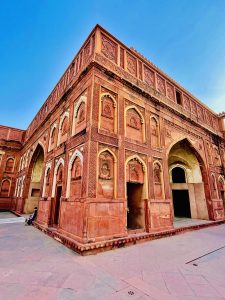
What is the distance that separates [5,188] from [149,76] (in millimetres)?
18725

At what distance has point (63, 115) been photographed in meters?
9.50

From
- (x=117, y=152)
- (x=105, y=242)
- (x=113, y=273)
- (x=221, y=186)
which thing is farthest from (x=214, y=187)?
(x=113, y=273)

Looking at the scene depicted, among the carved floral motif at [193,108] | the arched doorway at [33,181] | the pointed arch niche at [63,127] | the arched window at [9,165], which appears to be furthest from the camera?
the arched window at [9,165]

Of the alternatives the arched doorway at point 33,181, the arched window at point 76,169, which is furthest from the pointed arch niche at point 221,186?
the arched doorway at point 33,181

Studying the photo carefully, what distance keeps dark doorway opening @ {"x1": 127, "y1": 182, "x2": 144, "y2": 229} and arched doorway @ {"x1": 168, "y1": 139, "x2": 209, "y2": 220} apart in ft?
17.1

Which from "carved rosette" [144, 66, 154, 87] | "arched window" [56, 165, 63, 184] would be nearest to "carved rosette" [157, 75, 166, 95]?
"carved rosette" [144, 66, 154, 87]

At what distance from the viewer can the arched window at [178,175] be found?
14.1m

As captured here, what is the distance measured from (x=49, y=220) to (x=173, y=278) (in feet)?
20.7

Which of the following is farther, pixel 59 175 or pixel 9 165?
pixel 9 165

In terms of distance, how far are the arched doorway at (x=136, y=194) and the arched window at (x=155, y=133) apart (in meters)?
1.79

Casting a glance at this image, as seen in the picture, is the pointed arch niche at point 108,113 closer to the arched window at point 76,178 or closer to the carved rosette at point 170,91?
the arched window at point 76,178

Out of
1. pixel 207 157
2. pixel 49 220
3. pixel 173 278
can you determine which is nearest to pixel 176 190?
pixel 207 157

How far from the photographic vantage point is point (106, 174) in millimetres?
6496

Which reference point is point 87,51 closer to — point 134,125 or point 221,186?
point 134,125
